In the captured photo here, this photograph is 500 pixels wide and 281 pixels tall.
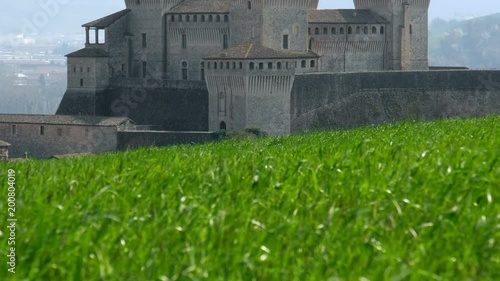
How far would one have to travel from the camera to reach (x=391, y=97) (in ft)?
194

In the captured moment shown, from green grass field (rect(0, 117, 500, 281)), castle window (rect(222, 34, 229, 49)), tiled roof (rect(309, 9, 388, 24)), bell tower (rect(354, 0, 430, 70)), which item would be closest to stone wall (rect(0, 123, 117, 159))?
castle window (rect(222, 34, 229, 49))

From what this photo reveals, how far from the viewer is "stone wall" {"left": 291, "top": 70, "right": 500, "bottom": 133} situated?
55594 mm

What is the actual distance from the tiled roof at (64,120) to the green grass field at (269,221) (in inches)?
1584

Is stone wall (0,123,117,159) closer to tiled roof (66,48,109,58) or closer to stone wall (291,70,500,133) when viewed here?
tiled roof (66,48,109,58)

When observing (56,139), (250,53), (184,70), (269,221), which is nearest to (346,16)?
(184,70)

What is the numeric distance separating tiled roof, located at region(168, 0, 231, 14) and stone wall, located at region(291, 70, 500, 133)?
486cm

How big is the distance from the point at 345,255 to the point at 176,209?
6.23 feet

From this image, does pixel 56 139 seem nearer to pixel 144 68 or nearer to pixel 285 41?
pixel 144 68

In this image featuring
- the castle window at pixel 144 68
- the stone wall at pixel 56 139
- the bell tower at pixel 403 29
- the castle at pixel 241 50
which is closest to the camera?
the castle at pixel 241 50

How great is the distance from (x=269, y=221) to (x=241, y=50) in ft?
140

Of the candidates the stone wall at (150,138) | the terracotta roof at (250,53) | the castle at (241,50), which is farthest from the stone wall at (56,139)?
the terracotta roof at (250,53)

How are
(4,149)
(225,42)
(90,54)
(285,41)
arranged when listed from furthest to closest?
(90,54) → (225,42) → (285,41) → (4,149)

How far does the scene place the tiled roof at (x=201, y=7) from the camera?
188 ft

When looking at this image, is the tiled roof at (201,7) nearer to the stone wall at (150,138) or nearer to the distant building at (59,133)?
the distant building at (59,133)
